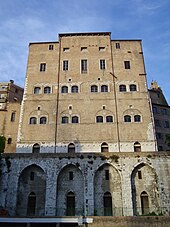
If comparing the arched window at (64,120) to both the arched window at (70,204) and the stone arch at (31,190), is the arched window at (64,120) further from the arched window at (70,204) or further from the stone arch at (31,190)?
the arched window at (70,204)

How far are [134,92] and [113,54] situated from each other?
6.34m

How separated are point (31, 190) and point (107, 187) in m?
7.41

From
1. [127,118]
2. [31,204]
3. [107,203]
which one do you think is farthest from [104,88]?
[31,204]

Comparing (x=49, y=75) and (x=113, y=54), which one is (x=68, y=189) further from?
(x=113, y=54)

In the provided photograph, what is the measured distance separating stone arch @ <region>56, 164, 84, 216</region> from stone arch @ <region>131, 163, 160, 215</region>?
496cm

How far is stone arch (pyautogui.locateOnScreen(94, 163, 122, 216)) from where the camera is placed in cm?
2455

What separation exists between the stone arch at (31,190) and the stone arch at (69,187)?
1.56 metres

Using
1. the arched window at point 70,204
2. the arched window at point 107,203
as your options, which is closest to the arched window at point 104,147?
the arched window at point 107,203

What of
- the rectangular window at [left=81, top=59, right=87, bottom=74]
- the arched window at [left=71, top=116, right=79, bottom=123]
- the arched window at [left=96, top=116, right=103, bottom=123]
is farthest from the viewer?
the rectangular window at [left=81, top=59, right=87, bottom=74]

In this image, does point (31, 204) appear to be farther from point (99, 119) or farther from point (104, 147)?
point (99, 119)

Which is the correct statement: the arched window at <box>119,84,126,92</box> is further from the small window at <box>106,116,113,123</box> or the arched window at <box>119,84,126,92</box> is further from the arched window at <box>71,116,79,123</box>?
the arched window at <box>71,116,79,123</box>

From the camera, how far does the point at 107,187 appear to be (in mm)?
25531

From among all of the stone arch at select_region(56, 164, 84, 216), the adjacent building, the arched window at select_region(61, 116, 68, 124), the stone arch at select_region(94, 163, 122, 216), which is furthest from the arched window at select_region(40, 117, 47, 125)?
the adjacent building

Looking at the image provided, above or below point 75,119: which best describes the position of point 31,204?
below
